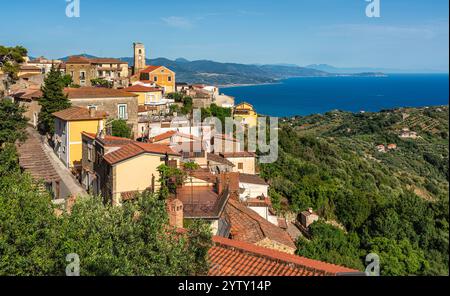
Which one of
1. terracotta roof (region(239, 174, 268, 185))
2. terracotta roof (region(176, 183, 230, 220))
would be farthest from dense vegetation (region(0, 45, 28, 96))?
terracotta roof (region(176, 183, 230, 220))

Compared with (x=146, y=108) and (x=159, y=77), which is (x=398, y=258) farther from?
(x=159, y=77)

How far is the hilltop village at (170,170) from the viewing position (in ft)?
30.9

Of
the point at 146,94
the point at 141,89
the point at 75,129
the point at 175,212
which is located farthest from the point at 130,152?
the point at 141,89

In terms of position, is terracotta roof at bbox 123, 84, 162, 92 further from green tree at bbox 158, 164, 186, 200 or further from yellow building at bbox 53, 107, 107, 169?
green tree at bbox 158, 164, 186, 200

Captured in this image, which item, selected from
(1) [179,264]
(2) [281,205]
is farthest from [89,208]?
(2) [281,205]

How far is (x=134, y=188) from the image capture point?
564 inches

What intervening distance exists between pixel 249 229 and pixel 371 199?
1339 centimetres

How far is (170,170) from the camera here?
13961 millimetres

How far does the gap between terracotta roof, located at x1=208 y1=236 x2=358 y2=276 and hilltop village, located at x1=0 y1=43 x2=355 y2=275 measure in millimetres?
18

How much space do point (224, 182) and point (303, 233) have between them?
532cm

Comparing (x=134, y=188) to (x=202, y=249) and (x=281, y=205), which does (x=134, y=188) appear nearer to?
(x=202, y=249)

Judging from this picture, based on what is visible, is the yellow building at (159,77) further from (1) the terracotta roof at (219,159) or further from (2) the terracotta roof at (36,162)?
(1) the terracotta roof at (219,159)

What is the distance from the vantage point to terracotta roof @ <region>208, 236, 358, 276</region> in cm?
762

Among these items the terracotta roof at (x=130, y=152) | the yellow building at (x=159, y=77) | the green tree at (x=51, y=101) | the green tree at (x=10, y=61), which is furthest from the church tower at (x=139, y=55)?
the terracotta roof at (x=130, y=152)
